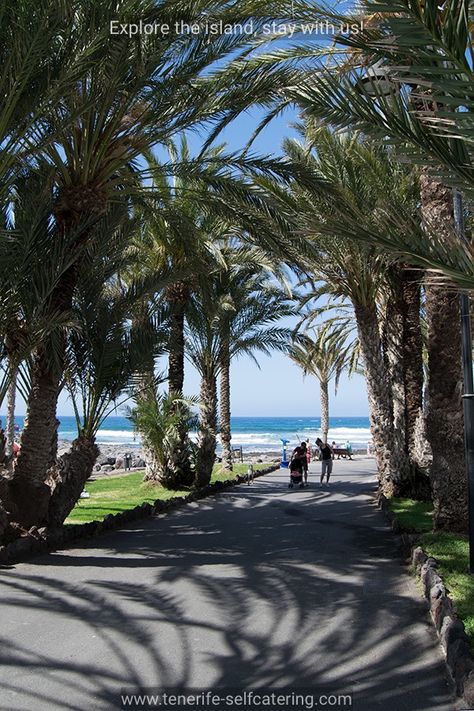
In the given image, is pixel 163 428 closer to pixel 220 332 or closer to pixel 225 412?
pixel 220 332

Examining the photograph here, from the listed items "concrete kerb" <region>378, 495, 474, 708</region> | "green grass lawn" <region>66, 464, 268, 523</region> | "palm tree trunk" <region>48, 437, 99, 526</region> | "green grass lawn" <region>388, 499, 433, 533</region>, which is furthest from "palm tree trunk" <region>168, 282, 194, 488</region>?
"concrete kerb" <region>378, 495, 474, 708</region>

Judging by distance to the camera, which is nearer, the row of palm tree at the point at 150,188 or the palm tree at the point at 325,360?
the row of palm tree at the point at 150,188

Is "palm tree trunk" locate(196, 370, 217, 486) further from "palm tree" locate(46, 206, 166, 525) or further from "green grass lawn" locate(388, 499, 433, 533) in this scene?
"palm tree" locate(46, 206, 166, 525)

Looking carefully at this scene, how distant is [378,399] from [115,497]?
6.96 m

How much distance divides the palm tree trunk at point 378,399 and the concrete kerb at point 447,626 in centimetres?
636

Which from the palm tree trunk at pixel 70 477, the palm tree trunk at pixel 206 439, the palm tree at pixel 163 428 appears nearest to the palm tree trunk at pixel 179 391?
the palm tree at pixel 163 428

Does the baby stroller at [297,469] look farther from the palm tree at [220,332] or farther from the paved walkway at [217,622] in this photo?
the paved walkway at [217,622]

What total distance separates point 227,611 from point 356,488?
542 inches

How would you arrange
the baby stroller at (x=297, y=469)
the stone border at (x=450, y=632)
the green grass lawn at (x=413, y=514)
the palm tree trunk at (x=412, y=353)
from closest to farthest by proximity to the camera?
the stone border at (x=450, y=632)
the green grass lawn at (x=413, y=514)
the palm tree trunk at (x=412, y=353)
the baby stroller at (x=297, y=469)

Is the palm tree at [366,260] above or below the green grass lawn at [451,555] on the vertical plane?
above

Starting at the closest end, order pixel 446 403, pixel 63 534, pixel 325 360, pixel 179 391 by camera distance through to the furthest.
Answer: pixel 446 403 < pixel 63 534 < pixel 179 391 < pixel 325 360

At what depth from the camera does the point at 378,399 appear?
14758 mm

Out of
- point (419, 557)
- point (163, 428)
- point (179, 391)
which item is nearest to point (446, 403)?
point (419, 557)

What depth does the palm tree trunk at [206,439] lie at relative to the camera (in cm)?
1830
